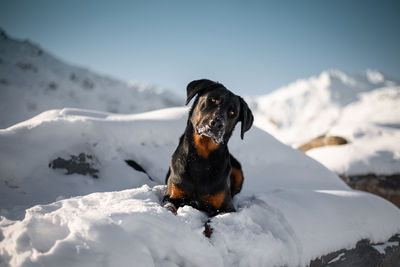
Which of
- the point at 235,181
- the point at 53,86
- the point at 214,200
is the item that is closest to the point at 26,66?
the point at 53,86

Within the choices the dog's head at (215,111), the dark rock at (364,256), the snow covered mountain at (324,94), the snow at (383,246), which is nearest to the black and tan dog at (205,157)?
the dog's head at (215,111)

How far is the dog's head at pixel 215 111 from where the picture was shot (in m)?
2.35

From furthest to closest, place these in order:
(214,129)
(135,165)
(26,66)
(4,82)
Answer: (26,66) < (4,82) < (135,165) < (214,129)

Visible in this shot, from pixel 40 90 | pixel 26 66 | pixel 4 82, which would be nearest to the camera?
pixel 4 82

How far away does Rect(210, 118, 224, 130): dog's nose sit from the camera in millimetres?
2312

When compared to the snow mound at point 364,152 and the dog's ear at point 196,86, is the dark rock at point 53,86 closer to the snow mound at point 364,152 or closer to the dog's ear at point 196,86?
the dog's ear at point 196,86

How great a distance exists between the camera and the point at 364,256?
2848 mm

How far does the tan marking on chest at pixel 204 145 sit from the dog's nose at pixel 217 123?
8.8 inches

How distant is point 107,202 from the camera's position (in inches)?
75.7

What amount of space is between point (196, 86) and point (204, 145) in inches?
29.5

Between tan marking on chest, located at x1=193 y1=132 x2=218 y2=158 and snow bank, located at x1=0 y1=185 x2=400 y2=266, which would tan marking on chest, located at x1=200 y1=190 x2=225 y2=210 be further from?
tan marking on chest, located at x1=193 y1=132 x2=218 y2=158

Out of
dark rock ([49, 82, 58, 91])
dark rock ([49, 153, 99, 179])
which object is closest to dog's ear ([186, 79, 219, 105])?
dark rock ([49, 153, 99, 179])

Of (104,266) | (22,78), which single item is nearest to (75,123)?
Answer: (104,266)

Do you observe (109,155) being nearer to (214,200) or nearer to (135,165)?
(135,165)
